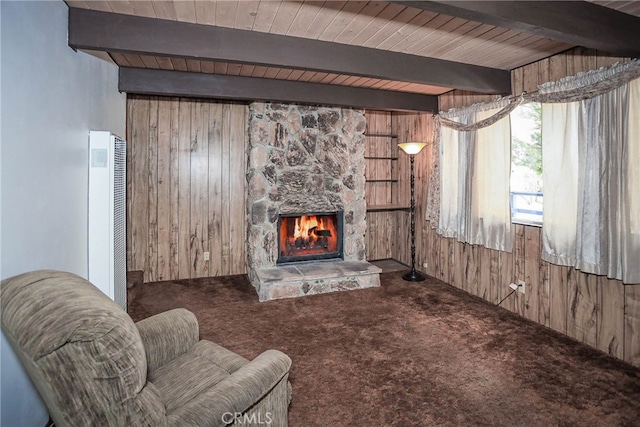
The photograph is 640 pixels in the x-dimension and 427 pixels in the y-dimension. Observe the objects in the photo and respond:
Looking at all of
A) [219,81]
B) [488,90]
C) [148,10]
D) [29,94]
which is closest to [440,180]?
[488,90]

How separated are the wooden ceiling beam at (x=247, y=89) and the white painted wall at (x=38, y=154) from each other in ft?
2.88

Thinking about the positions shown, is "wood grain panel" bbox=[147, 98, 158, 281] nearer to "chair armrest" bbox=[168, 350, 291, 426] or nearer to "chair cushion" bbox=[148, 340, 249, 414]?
"chair cushion" bbox=[148, 340, 249, 414]

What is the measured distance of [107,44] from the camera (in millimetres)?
2305

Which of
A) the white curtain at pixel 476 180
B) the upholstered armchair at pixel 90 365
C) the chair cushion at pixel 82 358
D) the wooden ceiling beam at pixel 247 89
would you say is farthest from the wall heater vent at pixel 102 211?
the white curtain at pixel 476 180

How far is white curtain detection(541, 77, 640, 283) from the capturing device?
244cm

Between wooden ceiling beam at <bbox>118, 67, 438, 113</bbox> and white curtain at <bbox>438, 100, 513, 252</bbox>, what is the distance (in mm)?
844

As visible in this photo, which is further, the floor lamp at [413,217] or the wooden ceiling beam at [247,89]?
the floor lamp at [413,217]

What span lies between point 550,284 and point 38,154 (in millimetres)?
3866

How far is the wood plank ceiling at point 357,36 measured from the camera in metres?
2.07

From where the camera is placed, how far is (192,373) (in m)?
1.69

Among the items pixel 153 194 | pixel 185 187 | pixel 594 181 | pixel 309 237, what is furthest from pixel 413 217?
pixel 153 194

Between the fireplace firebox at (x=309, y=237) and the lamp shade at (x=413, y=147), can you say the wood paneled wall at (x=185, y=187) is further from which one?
the lamp shade at (x=413, y=147)

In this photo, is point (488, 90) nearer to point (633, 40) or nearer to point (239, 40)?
point (633, 40)

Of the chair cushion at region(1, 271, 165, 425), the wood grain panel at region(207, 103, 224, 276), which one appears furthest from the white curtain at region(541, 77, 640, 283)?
the wood grain panel at region(207, 103, 224, 276)
